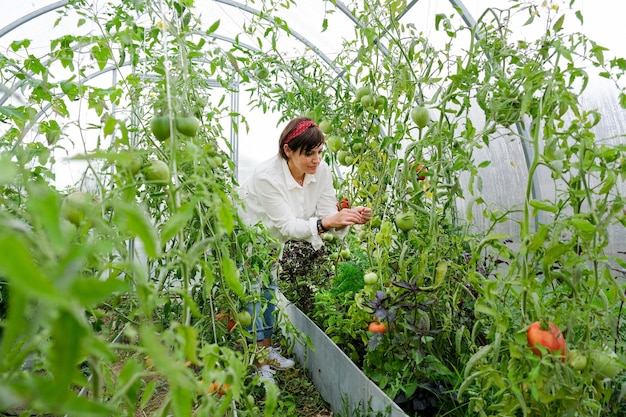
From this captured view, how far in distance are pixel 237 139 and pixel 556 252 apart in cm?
580

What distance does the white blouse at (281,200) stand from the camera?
88.4 inches

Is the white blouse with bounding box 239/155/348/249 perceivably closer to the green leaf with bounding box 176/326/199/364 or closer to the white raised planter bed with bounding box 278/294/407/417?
the white raised planter bed with bounding box 278/294/407/417

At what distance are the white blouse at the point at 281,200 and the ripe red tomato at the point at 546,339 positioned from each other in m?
1.36

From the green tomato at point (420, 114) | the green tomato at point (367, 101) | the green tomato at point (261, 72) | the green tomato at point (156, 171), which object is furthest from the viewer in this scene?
the green tomato at point (261, 72)

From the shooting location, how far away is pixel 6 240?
0.84 feet

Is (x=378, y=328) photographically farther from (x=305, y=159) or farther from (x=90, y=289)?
(x=90, y=289)

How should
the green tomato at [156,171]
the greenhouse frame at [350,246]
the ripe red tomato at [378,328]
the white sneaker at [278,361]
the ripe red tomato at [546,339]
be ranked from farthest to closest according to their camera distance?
the white sneaker at [278,361]
the ripe red tomato at [378,328]
the ripe red tomato at [546,339]
the green tomato at [156,171]
the greenhouse frame at [350,246]

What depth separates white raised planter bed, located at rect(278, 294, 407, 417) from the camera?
4.78 feet

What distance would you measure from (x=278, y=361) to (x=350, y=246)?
1.09 m

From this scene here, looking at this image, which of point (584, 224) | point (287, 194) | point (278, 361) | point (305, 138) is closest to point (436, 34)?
point (305, 138)

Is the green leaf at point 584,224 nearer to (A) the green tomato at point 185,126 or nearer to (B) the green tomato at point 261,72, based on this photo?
(A) the green tomato at point 185,126

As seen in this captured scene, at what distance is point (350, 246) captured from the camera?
3.14 m

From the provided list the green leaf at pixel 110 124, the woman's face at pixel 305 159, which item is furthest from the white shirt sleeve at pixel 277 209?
the green leaf at pixel 110 124

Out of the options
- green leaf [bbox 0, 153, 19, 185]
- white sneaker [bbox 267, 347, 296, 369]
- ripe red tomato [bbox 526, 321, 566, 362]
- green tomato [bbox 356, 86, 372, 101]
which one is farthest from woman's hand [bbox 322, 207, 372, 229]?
green leaf [bbox 0, 153, 19, 185]
